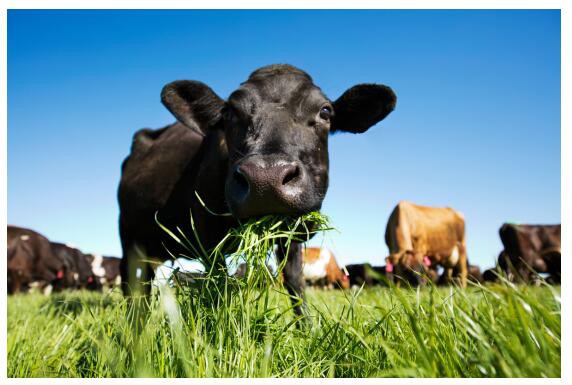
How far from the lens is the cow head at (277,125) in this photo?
2965 mm

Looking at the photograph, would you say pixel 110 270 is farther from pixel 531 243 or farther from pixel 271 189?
pixel 271 189

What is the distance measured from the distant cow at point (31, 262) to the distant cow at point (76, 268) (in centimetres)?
152

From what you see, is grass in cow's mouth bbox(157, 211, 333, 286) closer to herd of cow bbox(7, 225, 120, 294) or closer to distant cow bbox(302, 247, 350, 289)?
herd of cow bbox(7, 225, 120, 294)

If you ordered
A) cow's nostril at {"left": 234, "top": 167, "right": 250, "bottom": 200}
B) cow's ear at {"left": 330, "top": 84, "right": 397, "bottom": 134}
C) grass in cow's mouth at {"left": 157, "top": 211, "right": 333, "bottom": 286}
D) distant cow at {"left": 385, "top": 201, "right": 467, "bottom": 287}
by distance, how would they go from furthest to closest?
distant cow at {"left": 385, "top": 201, "right": 467, "bottom": 287}
cow's ear at {"left": 330, "top": 84, "right": 397, "bottom": 134}
cow's nostril at {"left": 234, "top": 167, "right": 250, "bottom": 200}
grass in cow's mouth at {"left": 157, "top": 211, "right": 333, "bottom": 286}

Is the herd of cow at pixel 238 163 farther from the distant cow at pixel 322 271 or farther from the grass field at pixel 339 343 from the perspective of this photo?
the distant cow at pixel 322 271

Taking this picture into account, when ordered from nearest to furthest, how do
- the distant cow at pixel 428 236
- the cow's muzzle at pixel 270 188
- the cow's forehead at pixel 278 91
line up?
the cow's muzzle at pixel 270 188
the cow's forehead at pixel 278 91
the distant cow at pixel 428 236

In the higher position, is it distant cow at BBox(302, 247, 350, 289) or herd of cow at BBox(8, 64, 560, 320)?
herd of cow at BBox(8, 64, 560, 320)

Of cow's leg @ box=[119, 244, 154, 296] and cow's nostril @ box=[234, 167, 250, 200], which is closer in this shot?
cow's nostril @ box=[234, 167, 250, 200]

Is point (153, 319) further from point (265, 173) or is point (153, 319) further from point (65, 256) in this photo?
point (65, 256)

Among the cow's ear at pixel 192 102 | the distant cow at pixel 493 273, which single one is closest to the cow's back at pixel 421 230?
the distant cow at pixel 493 273

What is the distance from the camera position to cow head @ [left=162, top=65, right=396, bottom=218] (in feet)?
9.73

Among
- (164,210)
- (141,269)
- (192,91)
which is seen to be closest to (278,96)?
(192,91)

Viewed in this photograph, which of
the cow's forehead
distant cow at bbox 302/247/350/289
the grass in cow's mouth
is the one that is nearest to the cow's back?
distant cow at bbox 302/247/350/289

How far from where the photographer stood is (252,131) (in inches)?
145
